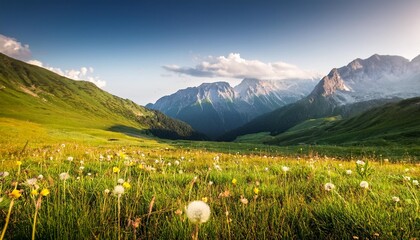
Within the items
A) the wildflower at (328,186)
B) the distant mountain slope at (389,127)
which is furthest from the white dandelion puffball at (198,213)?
the distant mountain slope at (389,127)

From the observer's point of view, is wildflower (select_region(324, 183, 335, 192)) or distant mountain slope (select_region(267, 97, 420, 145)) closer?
wildflower (select_region(324, 183, 335, 192))

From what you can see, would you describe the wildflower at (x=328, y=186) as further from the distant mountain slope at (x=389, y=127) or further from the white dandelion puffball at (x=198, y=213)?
the distant mountain slope at (x=389, y=127)

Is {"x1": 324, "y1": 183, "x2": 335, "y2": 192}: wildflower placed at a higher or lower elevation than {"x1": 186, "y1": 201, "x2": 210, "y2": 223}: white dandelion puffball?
lower

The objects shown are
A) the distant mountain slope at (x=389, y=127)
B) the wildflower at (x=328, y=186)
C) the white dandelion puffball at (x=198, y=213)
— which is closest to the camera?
the white dandelion puffball at (x=198, y=213)

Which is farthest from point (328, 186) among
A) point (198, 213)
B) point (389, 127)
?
point (389, 127)

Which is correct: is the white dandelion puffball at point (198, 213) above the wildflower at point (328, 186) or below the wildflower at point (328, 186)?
above

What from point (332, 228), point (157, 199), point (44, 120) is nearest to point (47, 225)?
point (157, 199)

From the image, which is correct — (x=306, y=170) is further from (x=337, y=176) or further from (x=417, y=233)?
(x=417, y=233)


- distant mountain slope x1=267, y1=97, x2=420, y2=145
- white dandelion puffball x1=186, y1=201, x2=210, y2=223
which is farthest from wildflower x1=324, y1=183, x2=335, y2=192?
distant mountain slope x1=267, y1=97, x2=420, y2=145

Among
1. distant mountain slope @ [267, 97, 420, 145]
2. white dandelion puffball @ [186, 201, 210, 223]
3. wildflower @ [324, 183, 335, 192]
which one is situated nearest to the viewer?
white dandelion puffball @ [186, 201, 210, 223]

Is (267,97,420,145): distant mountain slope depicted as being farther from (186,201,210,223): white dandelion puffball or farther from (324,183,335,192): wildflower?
(186,201,210,223): white dandelion puffball

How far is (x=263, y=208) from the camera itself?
3807 millimetres

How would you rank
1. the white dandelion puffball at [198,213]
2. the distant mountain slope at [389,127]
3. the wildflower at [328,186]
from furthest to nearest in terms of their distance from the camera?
the distant mountain slope at [389,127], the wildflower at [328,186], the white dandelion puffball at [198,213]

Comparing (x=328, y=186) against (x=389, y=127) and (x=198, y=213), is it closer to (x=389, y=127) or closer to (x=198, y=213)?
(x=198, y=213)
